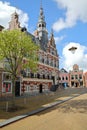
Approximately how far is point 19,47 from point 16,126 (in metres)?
10.7

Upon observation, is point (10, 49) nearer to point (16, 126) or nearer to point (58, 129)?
point (16, 126)

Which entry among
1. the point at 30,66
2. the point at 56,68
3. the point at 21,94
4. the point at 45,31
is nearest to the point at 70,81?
the point at 56,68

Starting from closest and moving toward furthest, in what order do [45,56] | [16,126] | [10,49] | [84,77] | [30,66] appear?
[16,126] < [10,49] < [30,66] < [45,56] < [84,77]

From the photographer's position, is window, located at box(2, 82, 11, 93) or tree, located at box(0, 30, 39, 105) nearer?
tree, located at box(0, 30, 39, 105)

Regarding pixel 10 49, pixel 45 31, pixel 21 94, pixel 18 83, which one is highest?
pixel 45 31

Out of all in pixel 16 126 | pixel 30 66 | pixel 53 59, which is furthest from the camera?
pixel 53 59

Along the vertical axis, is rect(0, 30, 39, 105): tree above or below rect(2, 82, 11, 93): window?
above

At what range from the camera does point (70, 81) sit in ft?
263

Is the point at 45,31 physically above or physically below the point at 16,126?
above

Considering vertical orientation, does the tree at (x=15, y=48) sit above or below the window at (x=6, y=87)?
above

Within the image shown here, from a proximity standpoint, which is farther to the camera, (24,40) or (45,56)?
(45,56)

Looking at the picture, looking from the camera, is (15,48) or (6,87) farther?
(6,87)

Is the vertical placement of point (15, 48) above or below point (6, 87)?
above

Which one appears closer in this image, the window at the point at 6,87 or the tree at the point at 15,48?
the tree at the point at 15,48
